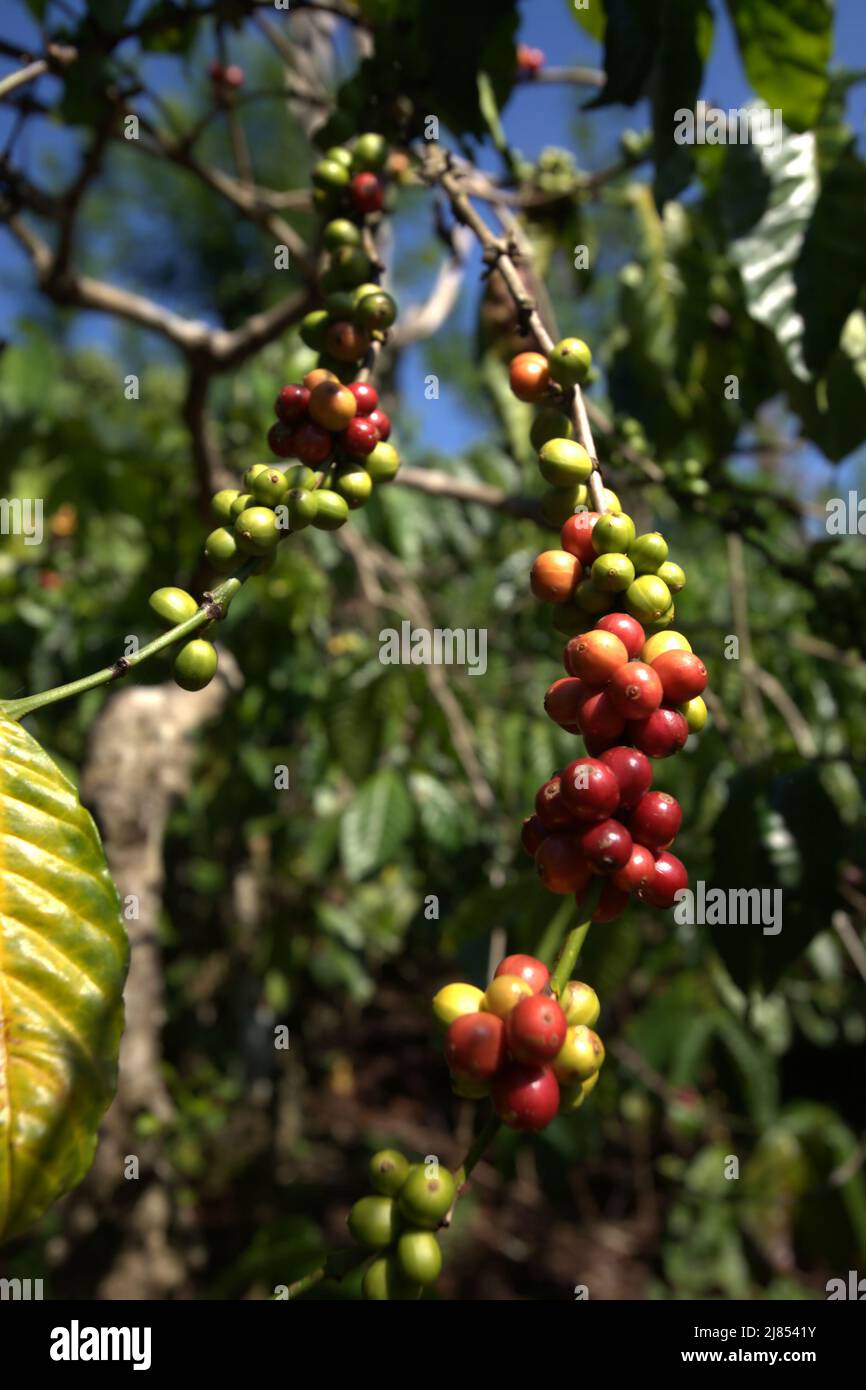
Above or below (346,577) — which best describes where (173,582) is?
below

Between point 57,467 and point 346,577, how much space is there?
86 centimetres

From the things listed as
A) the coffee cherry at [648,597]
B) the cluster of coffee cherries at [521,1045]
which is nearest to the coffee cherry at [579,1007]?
the cluster of coffee cherries at [521,1045]

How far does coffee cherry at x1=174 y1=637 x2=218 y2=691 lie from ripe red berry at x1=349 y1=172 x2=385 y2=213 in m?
0.54

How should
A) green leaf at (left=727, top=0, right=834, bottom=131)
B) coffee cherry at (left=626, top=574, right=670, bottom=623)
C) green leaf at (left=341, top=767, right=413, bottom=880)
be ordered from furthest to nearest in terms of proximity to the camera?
green leaf at (left=341, top=767, right=413, bottom=880) → green leaf at (left=727, top=0, right=834, bottom=131) → coffee cherry at (left=626, top=574, right=670, bottom=623)

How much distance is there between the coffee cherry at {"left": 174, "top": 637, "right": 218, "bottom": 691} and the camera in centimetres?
55

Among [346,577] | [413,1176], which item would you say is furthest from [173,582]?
[413,1176]

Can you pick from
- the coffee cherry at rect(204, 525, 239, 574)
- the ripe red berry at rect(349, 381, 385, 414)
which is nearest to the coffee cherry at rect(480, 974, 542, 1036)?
the coffee cherry at rect(204, 525, 239, 574)

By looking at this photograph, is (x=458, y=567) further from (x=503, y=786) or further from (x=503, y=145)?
(x=503, y=145)

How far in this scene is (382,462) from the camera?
0.69m

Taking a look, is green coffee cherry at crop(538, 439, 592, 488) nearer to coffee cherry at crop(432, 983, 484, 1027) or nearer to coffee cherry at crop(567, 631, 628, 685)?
coffee cherry at crop(567, 631, 628, 685)

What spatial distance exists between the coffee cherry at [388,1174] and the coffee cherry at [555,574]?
347mm

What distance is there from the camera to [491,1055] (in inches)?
18.3

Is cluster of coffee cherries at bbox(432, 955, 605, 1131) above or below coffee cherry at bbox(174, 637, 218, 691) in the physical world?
below

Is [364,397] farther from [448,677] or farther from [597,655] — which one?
[448,677]
